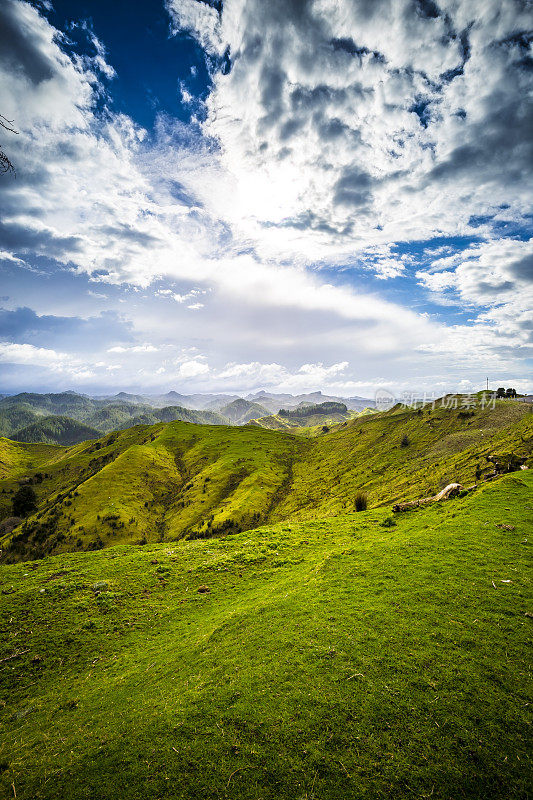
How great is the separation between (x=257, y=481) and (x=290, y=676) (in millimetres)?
95157

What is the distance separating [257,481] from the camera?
10419cm

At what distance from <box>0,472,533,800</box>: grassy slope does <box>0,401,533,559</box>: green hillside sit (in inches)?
924

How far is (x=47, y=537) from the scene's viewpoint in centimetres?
8706

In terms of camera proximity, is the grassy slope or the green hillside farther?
the green hillside

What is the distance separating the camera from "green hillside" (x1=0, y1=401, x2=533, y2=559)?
63312mm

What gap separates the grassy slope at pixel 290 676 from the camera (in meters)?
7.72

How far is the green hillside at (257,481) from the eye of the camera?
63312 millimetres

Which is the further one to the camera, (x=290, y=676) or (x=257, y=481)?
(x=257, y=481)

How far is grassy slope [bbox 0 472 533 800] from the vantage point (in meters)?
7.72

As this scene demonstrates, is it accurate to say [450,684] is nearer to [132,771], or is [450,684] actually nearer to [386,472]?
[132,771]

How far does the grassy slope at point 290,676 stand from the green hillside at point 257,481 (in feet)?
77.0

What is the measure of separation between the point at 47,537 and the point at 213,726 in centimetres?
10256

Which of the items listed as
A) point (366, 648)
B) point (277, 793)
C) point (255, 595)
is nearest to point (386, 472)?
point (255, 595)

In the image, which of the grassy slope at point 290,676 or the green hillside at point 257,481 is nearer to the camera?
the grassy slope at point 290,676
